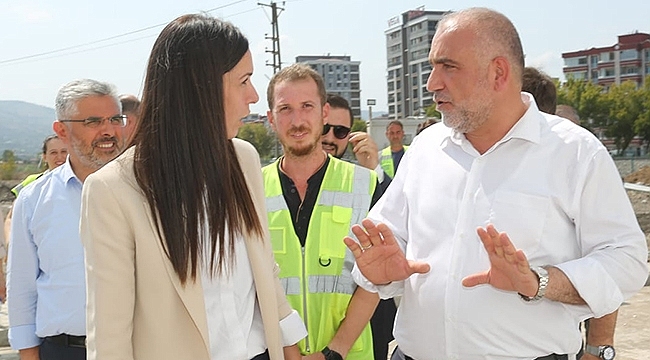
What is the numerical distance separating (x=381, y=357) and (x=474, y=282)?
133 centimetres

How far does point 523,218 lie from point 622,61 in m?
97.6

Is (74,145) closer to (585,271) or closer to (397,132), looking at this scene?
(585,271)

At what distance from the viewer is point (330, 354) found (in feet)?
9.59

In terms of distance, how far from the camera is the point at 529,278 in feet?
7.04

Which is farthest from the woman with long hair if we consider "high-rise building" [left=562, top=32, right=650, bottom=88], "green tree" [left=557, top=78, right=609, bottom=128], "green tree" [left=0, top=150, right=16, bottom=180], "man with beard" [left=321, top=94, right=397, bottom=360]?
"high-rise building" [left=562, top=32, right=650, bottom=88]

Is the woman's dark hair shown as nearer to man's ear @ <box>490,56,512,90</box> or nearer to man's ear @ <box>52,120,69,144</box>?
man's ear @ <box>490,56,512,90</box>

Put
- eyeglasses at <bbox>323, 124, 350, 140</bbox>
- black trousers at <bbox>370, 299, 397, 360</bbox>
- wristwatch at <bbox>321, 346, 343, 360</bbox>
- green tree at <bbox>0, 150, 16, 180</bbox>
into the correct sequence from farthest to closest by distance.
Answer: green tree at <bbox>0, 150, 16, 180</bbox>, eyeglasses at <bbox>323, 124, 350, 140</bbox>, black trousers at <bbox>370, 299, 397, 360</bbox>, wristwatch at <bbox>321, 346, 343, 360</bbox>

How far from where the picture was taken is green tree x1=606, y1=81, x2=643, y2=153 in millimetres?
55188

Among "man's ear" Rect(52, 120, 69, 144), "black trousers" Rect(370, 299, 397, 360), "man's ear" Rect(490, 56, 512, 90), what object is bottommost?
"black trousers" Rect(370, 299, 397, 360)

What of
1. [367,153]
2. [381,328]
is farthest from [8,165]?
[381,328]

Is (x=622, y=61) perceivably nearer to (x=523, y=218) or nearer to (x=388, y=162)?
(x=388, y=162)

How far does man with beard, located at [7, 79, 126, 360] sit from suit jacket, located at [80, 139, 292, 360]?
1098 mm

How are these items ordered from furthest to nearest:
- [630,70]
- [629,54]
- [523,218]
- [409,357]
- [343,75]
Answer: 1. [343,75]
2. [629,54]
3. [630,70]
4. [409,357]
5. [523,218]

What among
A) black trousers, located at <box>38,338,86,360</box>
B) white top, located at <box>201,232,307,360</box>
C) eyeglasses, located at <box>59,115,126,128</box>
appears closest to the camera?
white top, located at <box>201,232,307,360</box>
